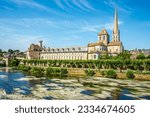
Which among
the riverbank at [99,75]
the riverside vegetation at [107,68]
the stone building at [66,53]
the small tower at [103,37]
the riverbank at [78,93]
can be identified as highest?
the small tower at [103,37]

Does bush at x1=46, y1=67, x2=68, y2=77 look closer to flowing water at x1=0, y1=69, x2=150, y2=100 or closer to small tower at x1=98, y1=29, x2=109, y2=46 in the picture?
flowing water at x1=0, y1=69, x2=150, y2=100

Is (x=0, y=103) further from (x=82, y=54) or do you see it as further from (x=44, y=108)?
(x=82, y=54)

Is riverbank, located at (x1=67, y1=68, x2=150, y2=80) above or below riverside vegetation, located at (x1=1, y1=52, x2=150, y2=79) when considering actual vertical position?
below

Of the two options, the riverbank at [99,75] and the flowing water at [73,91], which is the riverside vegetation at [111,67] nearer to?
the riverbank at [99,75]

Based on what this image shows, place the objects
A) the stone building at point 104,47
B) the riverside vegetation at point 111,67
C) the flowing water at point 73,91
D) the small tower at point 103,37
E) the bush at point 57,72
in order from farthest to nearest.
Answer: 1. the small tower at point 103,37
2. the stone building at point 104,47
3. the bush at point 57,72
4. the riverside vegetation at point 111,67
5. the flowing water at point 73,91

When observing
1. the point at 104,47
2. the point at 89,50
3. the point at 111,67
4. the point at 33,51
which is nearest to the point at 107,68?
the point at 111,67

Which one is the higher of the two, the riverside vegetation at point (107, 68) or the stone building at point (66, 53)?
the stone building at point (66, 53)

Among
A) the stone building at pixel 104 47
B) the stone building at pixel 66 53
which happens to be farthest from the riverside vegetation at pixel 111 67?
the stone building at pixel 66 53

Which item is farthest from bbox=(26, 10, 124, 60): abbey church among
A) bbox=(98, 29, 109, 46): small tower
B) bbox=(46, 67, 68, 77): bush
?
bbox=(46, 67, 68, 77): bush

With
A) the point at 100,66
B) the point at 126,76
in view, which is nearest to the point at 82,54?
the point at 100,66
